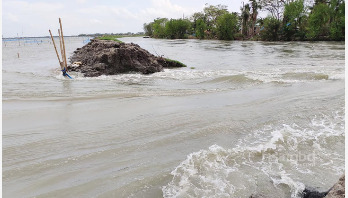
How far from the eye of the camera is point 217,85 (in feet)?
31.0

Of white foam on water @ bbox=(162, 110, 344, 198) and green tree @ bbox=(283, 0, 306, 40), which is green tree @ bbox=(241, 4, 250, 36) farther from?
white foam on water @ bbox=(162, 110, 344, 198)

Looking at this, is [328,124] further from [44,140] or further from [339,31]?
[339,31]

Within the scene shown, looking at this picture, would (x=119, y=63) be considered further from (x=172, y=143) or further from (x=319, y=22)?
(x=319, y=22)

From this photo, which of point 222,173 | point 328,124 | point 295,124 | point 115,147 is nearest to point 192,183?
point 222,173

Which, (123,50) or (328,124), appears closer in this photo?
(328,124)

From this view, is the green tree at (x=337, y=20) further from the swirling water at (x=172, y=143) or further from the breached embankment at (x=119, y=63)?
the swirling water at (x=172, y=143)

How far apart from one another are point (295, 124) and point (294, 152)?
4.35 feet

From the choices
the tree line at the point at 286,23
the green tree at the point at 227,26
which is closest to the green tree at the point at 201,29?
the tree line at the point at 286,23

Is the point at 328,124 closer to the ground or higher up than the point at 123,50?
closer to the ground

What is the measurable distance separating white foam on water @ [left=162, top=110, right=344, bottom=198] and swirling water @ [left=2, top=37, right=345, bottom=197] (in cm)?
1

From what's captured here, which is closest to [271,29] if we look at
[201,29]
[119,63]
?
[201,29]

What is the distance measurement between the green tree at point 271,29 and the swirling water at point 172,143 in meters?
40.0

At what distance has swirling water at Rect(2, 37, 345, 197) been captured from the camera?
298 cm

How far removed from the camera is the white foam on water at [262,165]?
2883 mm
